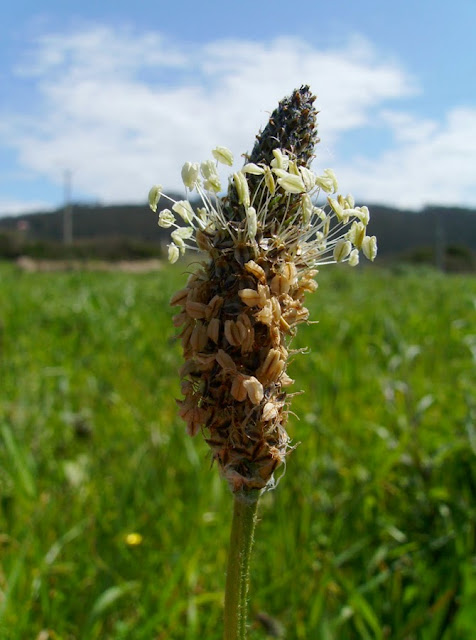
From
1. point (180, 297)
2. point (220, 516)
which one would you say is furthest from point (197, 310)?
A: point (220, 516)

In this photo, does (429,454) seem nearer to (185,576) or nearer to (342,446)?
(342,446)

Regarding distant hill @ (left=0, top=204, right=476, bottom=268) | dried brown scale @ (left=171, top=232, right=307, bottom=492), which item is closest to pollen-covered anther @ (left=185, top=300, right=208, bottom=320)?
dried brown scale @ (left=171, top=232, right=307, bottom=492)

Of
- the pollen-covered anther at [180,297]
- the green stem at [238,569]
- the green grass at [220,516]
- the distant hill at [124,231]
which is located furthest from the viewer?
the distant hill at [124,231]

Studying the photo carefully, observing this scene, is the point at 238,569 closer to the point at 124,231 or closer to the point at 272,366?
the point at 272,366

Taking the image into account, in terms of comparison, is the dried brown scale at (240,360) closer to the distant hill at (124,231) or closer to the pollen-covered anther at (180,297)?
the pollen-covered anther at (180,297)

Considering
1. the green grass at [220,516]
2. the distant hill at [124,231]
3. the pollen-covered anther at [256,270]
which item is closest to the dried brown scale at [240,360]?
the pollen-covered anther at [256,270]
